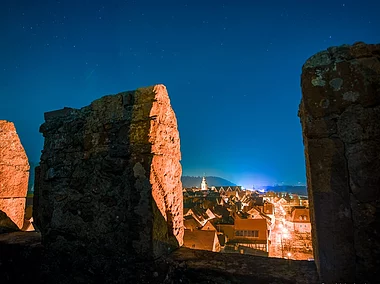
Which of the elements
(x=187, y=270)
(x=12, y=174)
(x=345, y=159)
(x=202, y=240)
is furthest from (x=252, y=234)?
(x=345, y=159)

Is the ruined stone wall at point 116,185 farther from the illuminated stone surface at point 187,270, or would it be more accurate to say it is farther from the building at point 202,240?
the building at point 202,240

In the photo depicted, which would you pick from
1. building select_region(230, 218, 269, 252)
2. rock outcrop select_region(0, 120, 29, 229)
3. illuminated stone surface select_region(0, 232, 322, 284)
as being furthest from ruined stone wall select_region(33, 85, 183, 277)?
building select_region(230, 218, 269, 252)

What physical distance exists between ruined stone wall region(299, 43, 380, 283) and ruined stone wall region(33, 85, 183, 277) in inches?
58.4

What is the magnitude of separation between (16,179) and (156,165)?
3.35 m

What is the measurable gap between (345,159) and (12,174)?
5039 mm

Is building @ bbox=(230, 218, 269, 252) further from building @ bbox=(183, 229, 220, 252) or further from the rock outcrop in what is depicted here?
the rock outcrop

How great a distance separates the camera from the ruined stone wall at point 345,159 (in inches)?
67.1

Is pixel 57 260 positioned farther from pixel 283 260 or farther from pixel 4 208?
pixel 283 260

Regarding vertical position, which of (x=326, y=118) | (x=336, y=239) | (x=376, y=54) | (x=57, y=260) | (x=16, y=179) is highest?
(x=376, y=54)

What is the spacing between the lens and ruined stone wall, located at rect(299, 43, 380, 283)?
1.71 m

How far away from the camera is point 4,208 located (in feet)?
14.1

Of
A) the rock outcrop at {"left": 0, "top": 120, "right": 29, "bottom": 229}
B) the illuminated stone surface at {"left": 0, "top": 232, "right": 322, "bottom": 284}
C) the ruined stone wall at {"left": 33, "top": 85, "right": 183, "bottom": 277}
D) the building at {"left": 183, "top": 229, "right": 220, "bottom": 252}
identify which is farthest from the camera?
the building at {"left": 183, "top": 229, "right": 220, "bottom": 252}

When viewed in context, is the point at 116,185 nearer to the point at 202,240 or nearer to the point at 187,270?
the point at 187,270

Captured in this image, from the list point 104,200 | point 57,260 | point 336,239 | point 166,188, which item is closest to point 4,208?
point 57,260
